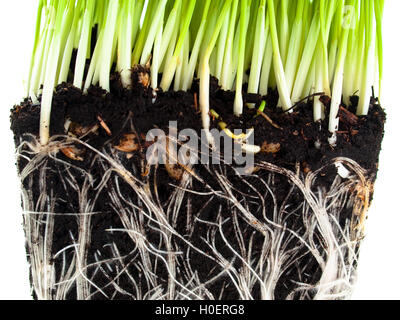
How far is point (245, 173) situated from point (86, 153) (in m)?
0.29

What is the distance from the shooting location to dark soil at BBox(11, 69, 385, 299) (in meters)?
0.94

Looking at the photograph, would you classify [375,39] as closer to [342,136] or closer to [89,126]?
[342,136]

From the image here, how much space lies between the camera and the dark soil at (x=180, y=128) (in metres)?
0.94

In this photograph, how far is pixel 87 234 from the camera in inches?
39.3

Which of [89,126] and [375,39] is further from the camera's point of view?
[375,39]

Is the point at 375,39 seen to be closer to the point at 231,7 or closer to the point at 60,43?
the point at 231,7

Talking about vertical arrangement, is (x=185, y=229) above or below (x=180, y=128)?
below

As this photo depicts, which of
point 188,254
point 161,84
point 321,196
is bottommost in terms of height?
point 188,254

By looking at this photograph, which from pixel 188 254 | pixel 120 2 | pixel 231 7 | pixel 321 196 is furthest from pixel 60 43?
pixel 321 196

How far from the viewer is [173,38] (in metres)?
1.00

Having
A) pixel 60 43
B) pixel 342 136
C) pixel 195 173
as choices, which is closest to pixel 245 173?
pixel 195 173

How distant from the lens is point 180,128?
0.94m

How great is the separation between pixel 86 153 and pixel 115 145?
0.19 feet

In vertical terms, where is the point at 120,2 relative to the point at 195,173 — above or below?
above
